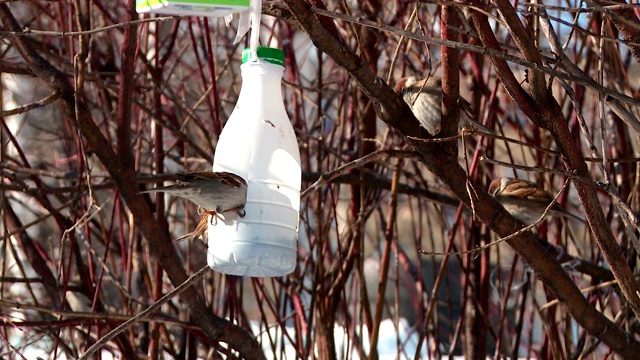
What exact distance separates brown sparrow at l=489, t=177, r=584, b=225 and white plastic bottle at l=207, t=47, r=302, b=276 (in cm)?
163

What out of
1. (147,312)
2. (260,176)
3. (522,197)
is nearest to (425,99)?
(522,197)

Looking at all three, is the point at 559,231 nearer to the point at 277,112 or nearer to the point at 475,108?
the point at 475,108

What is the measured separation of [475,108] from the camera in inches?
132

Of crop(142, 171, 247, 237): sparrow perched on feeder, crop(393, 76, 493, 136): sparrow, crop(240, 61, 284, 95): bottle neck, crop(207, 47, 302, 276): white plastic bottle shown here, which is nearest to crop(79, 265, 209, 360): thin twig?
crop(207, 47, 302, 276): white plastic bottle

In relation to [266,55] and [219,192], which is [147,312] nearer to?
[219,192]

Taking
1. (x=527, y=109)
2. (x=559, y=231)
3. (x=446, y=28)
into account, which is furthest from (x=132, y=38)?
(x=559, y=231)

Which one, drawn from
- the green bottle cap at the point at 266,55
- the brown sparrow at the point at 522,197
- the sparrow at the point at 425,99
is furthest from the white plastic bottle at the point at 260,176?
the brown sparrow at the point at 522,197

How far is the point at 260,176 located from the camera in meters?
2.14

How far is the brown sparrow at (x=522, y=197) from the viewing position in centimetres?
355

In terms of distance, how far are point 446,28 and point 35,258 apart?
1775 mm

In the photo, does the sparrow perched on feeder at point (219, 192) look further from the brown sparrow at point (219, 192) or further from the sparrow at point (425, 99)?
the sparrow at point (425, 99)

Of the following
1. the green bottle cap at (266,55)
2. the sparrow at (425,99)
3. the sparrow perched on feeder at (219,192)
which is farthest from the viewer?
the sparrow at (425,99)

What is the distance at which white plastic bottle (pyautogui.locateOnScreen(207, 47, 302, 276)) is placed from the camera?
6.48ft

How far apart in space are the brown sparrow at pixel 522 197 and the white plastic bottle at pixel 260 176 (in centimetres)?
163
